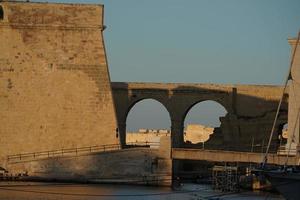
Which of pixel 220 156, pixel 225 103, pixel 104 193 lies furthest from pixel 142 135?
pixel 104 193

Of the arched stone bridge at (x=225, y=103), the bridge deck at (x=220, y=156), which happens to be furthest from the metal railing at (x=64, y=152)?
the arched stone bridge at (x=225, y=103)

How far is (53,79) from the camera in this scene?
46.2 metres

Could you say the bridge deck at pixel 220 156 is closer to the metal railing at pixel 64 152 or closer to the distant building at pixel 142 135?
the metal railing at pixel 64 152

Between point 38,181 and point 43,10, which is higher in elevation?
point 43,10

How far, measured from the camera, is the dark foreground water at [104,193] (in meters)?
36.5

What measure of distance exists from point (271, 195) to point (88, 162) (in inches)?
347

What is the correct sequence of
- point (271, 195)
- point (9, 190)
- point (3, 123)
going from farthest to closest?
point (3, 123), point (271, 195), point (9, 190)

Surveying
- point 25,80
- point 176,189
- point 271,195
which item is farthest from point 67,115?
point 271,195

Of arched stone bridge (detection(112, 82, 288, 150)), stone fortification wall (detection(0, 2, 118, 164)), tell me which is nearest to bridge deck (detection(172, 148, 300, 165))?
stone fortification wall (detection(0, 2, 118, 164))

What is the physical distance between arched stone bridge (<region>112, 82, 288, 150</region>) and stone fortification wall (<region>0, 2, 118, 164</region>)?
30.7 feet

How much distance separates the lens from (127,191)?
39.6 m

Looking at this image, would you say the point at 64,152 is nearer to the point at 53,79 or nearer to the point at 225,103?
the point at 53,79

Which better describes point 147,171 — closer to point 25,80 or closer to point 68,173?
point 68,173

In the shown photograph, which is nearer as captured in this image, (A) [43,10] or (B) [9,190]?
(B) [9,190]
